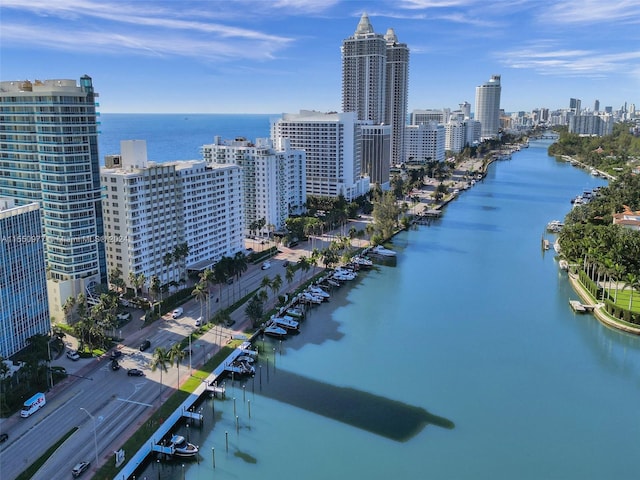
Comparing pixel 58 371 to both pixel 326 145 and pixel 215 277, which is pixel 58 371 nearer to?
pixel 215 277

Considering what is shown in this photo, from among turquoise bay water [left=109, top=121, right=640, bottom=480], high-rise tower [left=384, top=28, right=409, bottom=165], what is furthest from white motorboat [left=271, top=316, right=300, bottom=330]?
high-rise tower [left=384, top=28, right=409, bottom=165]

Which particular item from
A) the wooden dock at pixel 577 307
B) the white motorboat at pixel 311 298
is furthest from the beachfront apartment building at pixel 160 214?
the wooden dock at pixel 577 307

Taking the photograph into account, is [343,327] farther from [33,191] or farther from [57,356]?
[33,191]

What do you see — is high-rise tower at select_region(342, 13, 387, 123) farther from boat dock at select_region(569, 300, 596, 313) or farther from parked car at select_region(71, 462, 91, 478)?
parked car at select_region(71, 462, 91, 478)

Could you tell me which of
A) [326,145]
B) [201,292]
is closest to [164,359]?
[201,292]

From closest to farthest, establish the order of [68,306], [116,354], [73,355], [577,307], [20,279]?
[20,279] < [73,355] < [116,354] < [68,306] < [577,307]

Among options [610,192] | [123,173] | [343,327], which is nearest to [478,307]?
[343,327]
